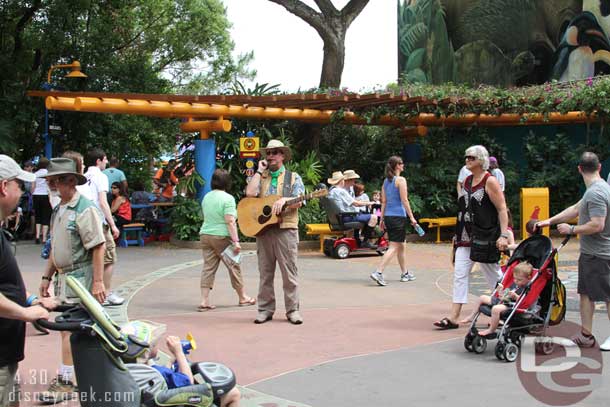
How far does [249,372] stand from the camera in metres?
6.39

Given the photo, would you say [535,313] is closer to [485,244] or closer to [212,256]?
[485,244]

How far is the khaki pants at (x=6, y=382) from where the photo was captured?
3.78 metres

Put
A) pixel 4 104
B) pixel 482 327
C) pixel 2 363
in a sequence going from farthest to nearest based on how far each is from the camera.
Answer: pixel 4 104, pixel 482 327, pixel 2 363

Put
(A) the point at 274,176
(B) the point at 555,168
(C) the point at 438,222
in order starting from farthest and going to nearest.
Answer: (B) the point at 555,168, (C) the point at 438,222, (A) the point at 274,176

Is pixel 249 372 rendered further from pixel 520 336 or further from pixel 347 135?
pixel 347 135

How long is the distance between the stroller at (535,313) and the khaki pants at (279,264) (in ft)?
7.12

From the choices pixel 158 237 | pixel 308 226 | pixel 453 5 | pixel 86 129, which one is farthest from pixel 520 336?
pixel 453 5

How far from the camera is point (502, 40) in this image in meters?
26.3

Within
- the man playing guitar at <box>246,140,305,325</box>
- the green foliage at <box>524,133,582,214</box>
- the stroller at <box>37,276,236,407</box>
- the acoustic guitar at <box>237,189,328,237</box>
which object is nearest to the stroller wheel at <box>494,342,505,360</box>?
the man playing guitar at <box>246,140,305,325</box>

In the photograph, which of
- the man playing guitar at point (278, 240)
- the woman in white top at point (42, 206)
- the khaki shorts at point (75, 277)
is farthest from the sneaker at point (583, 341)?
the woman in white top at point (42, 206)

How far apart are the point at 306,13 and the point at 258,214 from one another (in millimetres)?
13707

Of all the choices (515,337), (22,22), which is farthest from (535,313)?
(22,22)

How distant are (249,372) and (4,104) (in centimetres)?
1566

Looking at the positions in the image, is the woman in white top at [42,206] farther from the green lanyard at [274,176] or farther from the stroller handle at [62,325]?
the stroller handle at [62,325]
